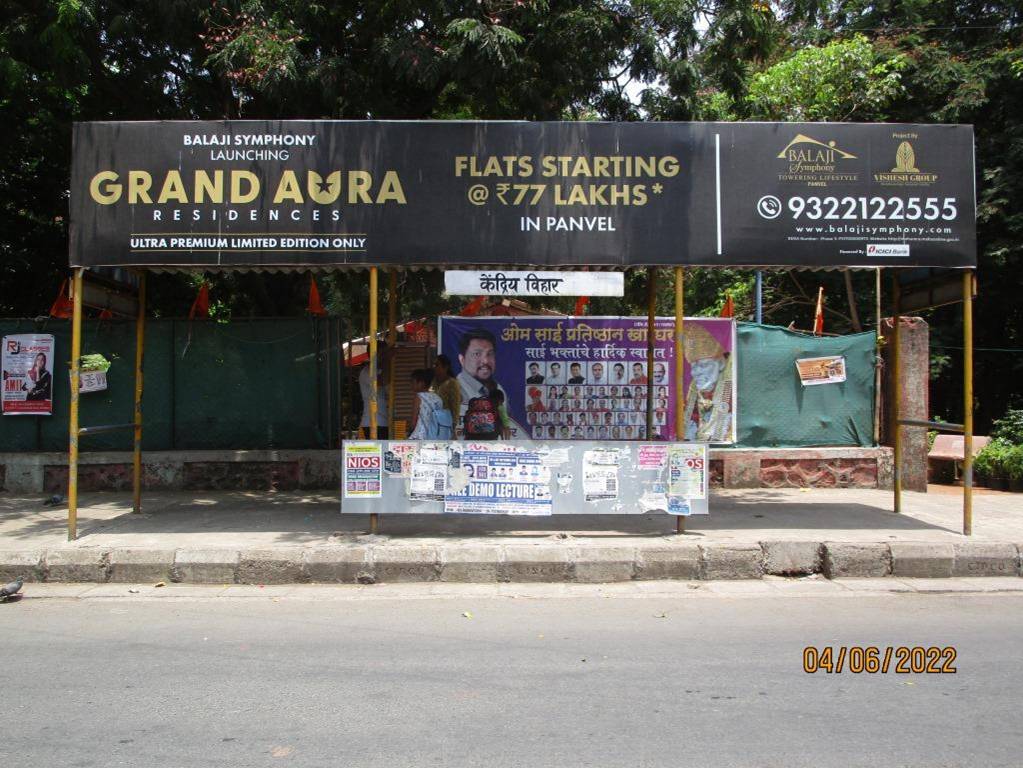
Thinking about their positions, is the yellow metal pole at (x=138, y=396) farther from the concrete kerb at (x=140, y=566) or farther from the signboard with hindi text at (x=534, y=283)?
the signboard with hindi text at (x=534, y=283)

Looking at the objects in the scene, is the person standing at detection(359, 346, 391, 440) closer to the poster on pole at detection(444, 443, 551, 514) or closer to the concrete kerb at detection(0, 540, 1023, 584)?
the poster on pole at detection(444, 443, 551, 514)

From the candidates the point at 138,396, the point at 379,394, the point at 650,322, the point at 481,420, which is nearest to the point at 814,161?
the point at 650,322

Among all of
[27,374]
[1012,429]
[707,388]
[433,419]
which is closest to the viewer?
[433,419]

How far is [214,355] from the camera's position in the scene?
36.5ft

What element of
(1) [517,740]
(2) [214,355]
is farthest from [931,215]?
(2) [214,355]

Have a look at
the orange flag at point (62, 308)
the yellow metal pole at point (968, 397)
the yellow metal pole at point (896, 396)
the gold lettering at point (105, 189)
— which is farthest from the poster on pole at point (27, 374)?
the yellow metal pole at point (968, 397)

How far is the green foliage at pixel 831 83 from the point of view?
15477mm

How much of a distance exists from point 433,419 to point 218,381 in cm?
317

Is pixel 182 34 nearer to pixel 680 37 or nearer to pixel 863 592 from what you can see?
pixel 680 37

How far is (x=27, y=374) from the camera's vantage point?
36.0ft

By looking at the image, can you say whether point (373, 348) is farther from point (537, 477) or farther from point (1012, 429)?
point (1012, 429)

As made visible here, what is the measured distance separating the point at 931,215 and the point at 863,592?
388cm

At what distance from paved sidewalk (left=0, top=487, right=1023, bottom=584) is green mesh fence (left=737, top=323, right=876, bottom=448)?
2.30 metres
